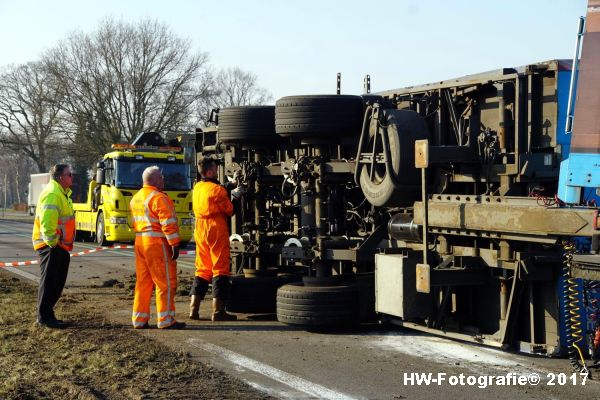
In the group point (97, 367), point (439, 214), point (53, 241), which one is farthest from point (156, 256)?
point (439, 214)

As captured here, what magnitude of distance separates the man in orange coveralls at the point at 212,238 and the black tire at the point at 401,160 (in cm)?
199

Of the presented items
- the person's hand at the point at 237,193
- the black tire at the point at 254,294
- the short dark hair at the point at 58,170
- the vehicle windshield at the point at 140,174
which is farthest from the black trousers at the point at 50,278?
the vehicle windshield at the point at 140,174

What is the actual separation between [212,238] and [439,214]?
9.49 feet

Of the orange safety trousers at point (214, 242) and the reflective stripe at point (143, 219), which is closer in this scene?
the reflective stripe at point (143, 219)

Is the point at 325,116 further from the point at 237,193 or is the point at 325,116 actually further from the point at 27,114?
the point at 27,114

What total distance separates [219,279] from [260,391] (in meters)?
3.40

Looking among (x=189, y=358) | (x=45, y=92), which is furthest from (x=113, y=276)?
(x=45, y=92)

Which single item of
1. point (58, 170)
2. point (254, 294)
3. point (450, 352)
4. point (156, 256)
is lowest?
point (450, 352)

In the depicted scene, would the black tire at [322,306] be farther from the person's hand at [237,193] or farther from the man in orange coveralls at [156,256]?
the person's hand at [237,193]

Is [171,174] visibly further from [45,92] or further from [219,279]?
[45,92]

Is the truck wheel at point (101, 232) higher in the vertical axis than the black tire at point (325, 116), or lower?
lower

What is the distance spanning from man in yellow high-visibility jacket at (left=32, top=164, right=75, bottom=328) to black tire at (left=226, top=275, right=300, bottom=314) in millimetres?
1962

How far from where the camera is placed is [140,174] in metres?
22.8

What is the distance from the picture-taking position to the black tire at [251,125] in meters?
10.2
